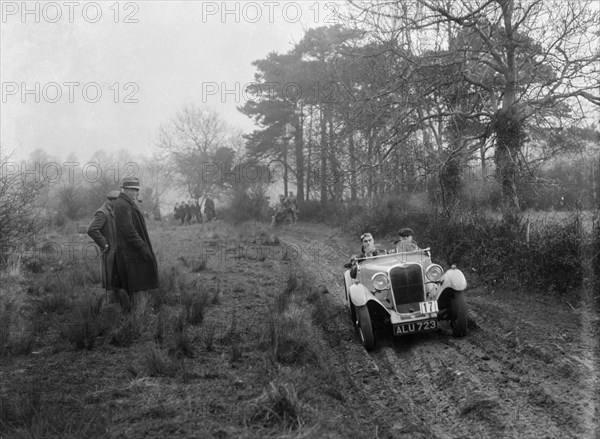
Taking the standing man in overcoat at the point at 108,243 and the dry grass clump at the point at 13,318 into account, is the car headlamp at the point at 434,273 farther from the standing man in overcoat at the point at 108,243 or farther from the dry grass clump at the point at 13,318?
the dry grass clump at the point at 13,318

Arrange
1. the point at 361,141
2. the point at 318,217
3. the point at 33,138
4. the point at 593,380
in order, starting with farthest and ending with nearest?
the point at 33,138, the point at 318,217, the point at 361,141, the point at 593,380

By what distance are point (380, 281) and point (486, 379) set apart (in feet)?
6.92

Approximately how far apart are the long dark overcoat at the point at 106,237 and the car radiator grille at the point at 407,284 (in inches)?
150

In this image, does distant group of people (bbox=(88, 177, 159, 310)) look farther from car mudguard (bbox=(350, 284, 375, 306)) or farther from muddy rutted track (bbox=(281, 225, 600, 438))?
muddy rutted track (bbox=(281, 225, 600, 438))

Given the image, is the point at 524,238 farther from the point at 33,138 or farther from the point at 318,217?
the point at 33,138

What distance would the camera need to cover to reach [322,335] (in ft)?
23.4

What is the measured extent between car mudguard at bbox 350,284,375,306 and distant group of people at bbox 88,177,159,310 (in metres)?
2.74

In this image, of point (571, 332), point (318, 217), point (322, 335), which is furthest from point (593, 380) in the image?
point (318, 217)

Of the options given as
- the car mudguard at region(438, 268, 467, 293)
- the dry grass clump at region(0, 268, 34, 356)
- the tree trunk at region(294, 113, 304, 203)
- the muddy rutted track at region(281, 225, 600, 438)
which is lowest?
the muddy rutted track at region(281, 225, 600, 438)

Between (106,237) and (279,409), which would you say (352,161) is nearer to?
(106,237)

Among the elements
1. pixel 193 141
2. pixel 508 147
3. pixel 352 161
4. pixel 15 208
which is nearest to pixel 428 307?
pixel 15 208

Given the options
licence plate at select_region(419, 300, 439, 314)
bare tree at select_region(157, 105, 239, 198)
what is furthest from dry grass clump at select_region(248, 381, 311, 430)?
bare tree at select_region(157, 105, 239, 198)

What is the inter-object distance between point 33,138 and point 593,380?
18609 centimetres

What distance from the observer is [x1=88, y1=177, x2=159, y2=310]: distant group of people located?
7172mm
